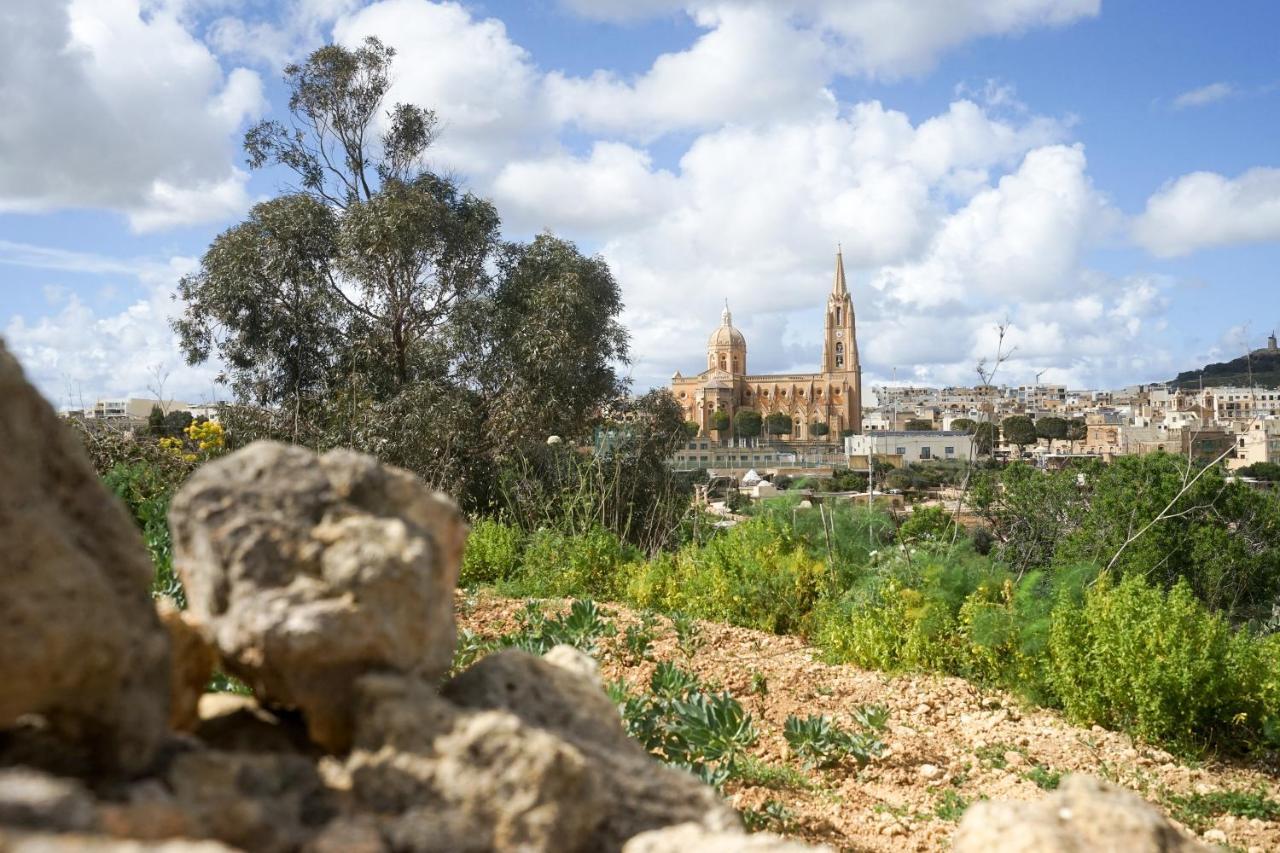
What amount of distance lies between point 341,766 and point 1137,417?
95705 millimetres

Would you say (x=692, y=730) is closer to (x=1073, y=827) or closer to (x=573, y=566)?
(x=1073, y=827)

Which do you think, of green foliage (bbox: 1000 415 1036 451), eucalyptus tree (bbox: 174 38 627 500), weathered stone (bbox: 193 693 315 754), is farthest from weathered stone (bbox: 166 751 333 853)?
green foliage (bbox: 1000 415 1036 451)

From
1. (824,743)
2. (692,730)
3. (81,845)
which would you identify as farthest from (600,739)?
(824,743)

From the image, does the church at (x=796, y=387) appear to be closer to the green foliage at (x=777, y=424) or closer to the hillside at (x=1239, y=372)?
the green foliage at (x=777, y=424)

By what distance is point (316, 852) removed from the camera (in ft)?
4.58

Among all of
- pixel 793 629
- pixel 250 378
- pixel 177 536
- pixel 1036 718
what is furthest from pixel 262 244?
pixel 177 536

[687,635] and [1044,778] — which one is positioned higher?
[687,635]

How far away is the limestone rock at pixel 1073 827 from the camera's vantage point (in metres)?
1.80

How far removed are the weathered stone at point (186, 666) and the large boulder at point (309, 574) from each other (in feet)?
0.22

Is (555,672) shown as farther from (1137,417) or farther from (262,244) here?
(1137,417)

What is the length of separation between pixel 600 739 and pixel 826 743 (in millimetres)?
2448

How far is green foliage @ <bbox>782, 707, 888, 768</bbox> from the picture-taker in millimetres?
4188

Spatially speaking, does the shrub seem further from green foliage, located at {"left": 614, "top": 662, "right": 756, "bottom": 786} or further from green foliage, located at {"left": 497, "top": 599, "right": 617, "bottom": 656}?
green foliage, located at {"left": 614, "top": 662, "right": 756, "bottom": 786}

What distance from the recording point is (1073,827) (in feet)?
6.05
